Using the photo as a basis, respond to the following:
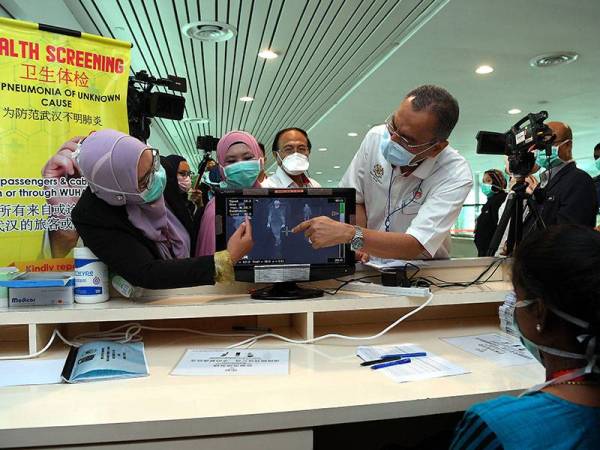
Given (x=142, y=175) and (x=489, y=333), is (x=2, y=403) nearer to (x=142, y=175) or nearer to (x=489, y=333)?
(x=142, y=175)

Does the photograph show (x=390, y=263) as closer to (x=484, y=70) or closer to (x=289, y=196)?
(x=289, y=196)

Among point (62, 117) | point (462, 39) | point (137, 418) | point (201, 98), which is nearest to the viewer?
point (137, 418)

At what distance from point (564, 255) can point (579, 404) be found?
0.78 ft

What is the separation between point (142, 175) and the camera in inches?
53.1

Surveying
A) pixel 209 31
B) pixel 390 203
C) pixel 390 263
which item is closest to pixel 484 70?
pixel 209 31

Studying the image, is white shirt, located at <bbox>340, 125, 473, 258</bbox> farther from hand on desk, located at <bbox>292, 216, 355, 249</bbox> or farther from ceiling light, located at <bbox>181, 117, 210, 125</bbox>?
ceiling light, located at <bbox>181, 117, 210, 125</bbox>

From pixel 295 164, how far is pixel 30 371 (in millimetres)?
1648

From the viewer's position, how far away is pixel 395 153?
5.55 feet

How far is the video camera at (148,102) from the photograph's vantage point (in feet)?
7.26

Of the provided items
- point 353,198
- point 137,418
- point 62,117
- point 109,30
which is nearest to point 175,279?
point 137,418

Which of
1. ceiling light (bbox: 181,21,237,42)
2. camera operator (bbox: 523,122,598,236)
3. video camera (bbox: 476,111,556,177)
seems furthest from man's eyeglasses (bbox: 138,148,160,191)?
ceiling light (bbox: 181,21,237,42)

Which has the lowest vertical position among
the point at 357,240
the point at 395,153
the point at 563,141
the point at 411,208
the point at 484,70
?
the point at 357,240

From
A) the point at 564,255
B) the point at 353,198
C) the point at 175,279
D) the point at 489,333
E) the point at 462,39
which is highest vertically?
the point at 462,39

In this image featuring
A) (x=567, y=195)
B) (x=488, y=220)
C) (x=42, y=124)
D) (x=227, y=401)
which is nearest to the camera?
(x=227, y=401)
